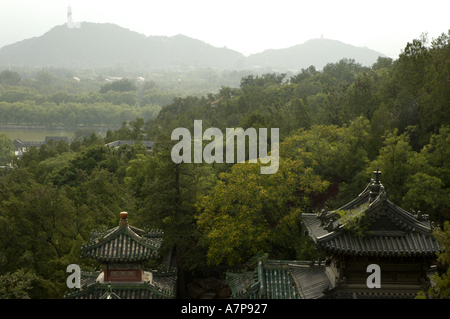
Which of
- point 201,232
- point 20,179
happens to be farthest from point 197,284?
point 20,179

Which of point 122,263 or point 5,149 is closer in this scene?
point 122,263

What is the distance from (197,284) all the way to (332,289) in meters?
12.6

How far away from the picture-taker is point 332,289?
10.2m

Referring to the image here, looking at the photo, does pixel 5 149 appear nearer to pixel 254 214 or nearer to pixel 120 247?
pixel 254 214

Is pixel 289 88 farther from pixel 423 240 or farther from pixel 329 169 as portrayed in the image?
pixel 423 240

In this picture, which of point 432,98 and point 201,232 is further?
point 432,98

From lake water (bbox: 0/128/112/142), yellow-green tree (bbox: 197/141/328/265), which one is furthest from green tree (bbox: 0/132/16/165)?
yellow-green tree (bbox: 197/141/328/265)

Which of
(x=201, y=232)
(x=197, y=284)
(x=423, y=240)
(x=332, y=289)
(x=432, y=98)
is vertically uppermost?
(x=432, y=98)

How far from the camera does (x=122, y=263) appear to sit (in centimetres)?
1191

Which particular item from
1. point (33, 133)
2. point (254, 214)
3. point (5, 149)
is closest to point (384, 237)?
point (254, 214)

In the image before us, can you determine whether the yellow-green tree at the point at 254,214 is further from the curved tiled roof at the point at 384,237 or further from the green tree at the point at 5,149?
the green tree at the point at 5,149

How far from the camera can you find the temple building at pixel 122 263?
11.7 meters

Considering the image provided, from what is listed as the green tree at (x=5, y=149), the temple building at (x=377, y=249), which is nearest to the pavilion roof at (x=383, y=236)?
the temple building at (x=377, y=249)

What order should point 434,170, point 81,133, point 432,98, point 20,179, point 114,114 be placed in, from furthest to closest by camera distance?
point 114,114
point 81,133
point 20,179
point 432,98
point 434,170
